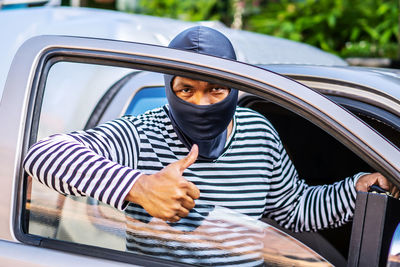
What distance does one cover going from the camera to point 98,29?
9.20ft

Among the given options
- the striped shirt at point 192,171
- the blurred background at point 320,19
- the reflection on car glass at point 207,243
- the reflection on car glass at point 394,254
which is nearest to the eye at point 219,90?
the striped shirt at point 192,171

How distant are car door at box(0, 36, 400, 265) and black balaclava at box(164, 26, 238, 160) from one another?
0.53 feet

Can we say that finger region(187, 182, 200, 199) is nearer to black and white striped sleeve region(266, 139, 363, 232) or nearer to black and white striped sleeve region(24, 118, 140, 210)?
black and white striped sleeve region(24, 118, 140, 210)

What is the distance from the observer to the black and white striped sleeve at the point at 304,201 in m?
2.08

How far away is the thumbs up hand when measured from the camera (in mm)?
1548

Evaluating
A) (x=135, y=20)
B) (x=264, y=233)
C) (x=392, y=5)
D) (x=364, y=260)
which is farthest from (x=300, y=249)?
(x=392, y=5)

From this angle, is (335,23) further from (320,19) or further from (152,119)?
(152,119)

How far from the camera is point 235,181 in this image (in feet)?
6.42

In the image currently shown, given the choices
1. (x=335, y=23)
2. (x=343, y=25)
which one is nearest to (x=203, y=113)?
(x=335, y=23)

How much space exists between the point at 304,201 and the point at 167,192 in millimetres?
809

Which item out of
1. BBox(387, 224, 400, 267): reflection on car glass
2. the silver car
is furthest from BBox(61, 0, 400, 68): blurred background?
BBox(387, 224, 400, 267): reflection on car glass

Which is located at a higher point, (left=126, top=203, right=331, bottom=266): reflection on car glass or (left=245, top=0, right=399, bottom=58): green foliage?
(left=245, top=0, right=399, bottom=58): green foliage

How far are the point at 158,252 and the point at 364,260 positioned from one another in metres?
0.55

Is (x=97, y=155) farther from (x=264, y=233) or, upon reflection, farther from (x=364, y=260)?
(x=364, y=260)
